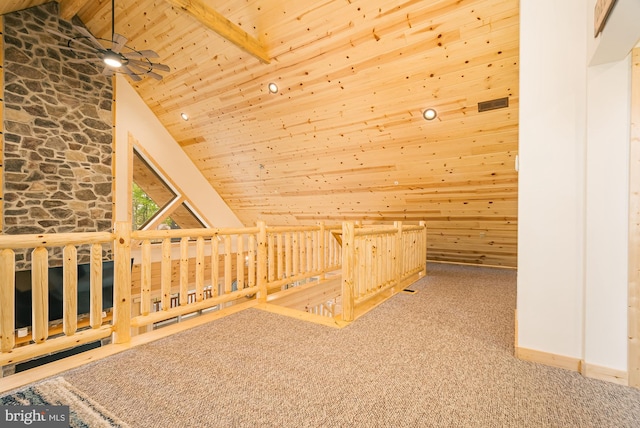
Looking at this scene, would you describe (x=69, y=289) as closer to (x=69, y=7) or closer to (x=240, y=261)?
(x=240, y=261)

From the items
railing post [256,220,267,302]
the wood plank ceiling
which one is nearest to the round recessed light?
the wood plank ceiling

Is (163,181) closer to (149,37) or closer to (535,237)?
(149,37)

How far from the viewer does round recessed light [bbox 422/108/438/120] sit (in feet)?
12.9

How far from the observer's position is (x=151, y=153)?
618cm

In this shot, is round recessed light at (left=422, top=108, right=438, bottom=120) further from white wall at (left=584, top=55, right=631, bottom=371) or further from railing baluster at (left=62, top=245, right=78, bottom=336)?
railing baluster at (left=62, top=245, right=78, bottom=336)

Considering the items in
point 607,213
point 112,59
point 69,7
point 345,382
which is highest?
point 69,7

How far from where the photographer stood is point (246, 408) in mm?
1557

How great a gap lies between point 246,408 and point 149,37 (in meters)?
5.48

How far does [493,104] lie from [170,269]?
4.04 m

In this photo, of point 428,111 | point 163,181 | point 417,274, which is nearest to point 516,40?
point 428,111

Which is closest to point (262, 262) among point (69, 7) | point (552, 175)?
point (552, 175)

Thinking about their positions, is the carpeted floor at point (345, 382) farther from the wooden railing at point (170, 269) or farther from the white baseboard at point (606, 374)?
the wooden railing at point (170, 269)

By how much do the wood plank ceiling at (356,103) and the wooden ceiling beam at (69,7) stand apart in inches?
2.3

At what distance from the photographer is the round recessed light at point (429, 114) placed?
3.92 metres
